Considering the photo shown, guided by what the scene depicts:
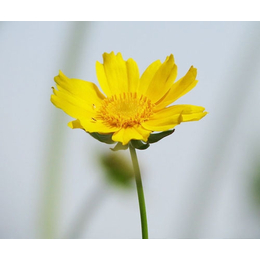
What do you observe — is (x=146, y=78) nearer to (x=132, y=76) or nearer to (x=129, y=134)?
(x=132, y=76)

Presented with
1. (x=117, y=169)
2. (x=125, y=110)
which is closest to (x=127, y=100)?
(x=125, y=110)

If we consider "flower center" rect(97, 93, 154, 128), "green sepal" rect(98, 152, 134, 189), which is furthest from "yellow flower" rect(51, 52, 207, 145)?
"green sepal" rect(98, 152, 134, 189)

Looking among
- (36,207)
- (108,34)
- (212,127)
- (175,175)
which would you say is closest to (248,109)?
(212,127)

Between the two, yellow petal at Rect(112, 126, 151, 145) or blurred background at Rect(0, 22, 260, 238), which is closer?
yellow petal at Rect(112, 126, 151, 145)

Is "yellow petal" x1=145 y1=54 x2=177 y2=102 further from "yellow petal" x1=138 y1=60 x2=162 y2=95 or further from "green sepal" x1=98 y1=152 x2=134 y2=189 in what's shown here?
"green sepal" x1=98 y1=152 x2=134 y2=189

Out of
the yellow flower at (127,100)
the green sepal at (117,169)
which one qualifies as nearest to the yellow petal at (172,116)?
the yellow flower at (127,100)

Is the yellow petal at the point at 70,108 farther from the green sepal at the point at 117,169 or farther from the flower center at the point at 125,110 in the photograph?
the green sepal at the point at 117,169
